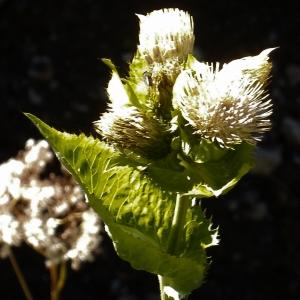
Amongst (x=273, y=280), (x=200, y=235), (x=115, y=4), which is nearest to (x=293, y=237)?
(x=273, y=280)

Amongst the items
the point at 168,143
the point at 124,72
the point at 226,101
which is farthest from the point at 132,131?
the point at 124,72

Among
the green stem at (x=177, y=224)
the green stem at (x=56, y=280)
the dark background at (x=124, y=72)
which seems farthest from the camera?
the dark background at (x=124, y=72)

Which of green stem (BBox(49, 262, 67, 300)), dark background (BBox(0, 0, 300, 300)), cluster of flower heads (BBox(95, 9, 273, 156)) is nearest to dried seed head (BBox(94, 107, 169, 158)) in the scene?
cluster of flower heads (BBox(95, 9, 273, 156))

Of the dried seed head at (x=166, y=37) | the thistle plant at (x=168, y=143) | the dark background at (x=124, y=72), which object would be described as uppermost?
the dried seed head at (x=166, y=37)

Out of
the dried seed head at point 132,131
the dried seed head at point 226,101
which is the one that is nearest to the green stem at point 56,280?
the dried seed head at point 132,131

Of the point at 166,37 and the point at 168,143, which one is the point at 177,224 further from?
the point at 166,37

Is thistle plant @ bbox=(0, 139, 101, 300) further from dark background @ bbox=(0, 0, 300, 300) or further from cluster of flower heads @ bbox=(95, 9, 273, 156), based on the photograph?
dark background @ bbox=(0, 0, 300, 300)

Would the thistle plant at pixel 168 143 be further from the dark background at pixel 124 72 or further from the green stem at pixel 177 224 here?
the dark background at pixel 124 72
